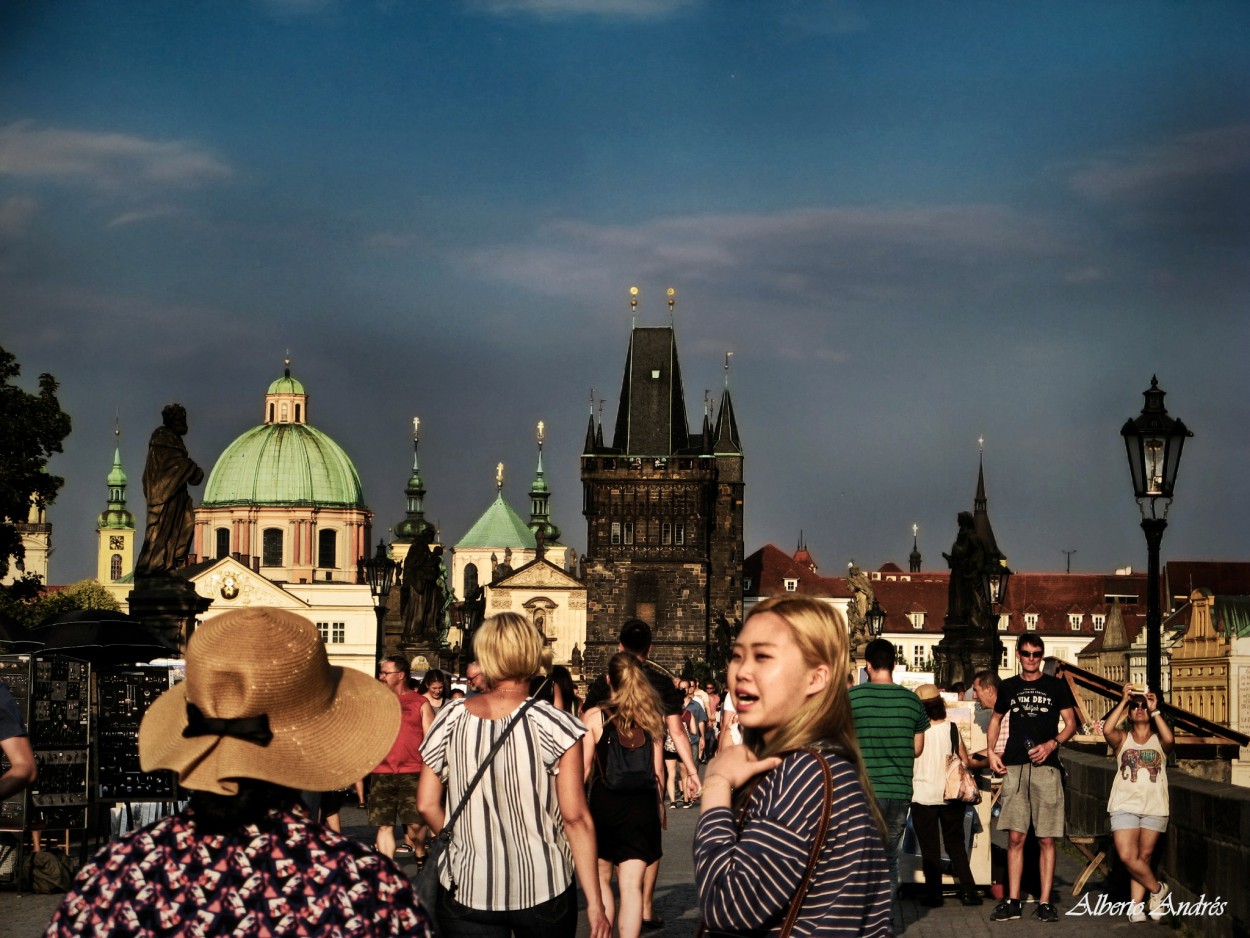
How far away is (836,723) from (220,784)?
121 cm

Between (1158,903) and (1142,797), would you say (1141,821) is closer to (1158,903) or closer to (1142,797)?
(1142,797)

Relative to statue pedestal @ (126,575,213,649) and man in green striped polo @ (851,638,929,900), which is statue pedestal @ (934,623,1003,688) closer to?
statue pedestal @ (126,575,213,649)

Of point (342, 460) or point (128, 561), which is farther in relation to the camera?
point (128, 561)

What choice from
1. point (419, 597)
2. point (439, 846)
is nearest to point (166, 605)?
point (439, 846)

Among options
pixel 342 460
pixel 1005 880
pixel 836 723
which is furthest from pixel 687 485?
pixel 836 723

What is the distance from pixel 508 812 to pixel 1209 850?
5363 millimetres

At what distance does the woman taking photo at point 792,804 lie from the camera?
3564 millimetres

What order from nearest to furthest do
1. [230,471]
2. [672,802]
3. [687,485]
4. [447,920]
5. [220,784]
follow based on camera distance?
[220,784], [447,920], [672,802], [687,485], [230,471]

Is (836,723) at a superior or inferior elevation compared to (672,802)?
superior

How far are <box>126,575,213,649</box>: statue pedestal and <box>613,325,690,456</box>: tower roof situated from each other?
316 ft

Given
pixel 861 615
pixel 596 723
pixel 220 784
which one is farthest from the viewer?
pixel 861 615

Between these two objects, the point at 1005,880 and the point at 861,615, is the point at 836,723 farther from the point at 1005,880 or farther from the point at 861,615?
the point at 861,615

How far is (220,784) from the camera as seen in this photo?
3.06 metres

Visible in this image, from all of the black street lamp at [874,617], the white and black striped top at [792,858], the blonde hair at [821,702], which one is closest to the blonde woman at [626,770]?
the blonde hair at [821,702]
